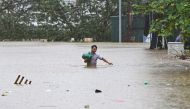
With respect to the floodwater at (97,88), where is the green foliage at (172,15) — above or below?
above

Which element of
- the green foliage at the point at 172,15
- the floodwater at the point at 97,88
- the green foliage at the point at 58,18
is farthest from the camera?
the green foliage at the point at 58,18

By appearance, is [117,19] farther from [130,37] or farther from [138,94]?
[138,94]

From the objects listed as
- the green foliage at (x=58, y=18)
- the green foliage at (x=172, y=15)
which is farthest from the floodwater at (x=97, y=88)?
the green foliage at (x=58, y=18)

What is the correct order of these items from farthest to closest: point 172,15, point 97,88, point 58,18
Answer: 1. point 58,18
2. point 172,15
3. point 97,88

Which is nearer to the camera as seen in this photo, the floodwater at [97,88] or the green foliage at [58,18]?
the floodwater at [97,88]

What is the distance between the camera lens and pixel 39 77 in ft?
53.8

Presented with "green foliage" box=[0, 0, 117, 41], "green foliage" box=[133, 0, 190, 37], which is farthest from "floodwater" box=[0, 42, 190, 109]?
"green foliage" box=[0, 0, 117, 41]

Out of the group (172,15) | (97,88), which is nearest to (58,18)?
(172,15)

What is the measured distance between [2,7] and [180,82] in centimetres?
4568

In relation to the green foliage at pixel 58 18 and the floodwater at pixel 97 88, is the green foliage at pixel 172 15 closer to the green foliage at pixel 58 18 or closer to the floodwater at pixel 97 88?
the floodwater at pixel 97 88

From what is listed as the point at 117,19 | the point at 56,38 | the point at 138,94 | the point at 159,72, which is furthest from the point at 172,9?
the point at 56,38

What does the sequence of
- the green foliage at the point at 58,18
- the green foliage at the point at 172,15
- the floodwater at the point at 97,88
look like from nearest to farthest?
1. the floodwater at the point at 97,88
2. the green foliage at the point at 172,15
3. the green foliage at the point at 58,18

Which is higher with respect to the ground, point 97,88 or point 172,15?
point 172,15

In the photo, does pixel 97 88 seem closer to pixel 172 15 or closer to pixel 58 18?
pixel 172 15
